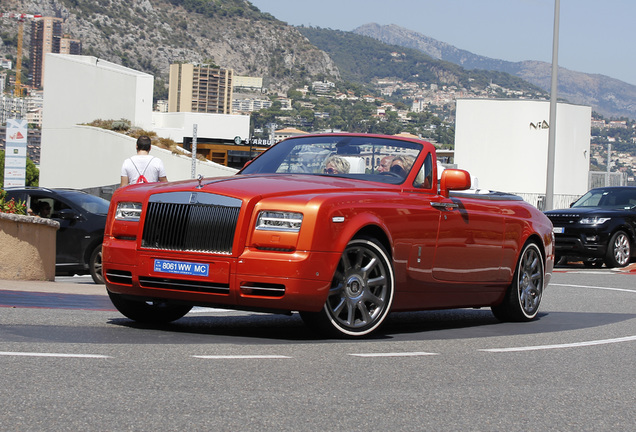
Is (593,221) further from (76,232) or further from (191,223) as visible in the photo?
(191,223)

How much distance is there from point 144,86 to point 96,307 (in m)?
66.1

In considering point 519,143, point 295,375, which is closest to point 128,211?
point 295,375

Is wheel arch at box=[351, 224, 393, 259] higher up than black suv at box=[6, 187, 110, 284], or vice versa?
wheel arch at box=[351, 224, 393, 259]

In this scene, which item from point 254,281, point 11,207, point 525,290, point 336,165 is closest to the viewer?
point 254,281

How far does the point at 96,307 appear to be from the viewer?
9.74 metres

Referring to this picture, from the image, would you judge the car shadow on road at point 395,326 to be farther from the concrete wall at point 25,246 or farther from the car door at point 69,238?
the car door at point 69,238

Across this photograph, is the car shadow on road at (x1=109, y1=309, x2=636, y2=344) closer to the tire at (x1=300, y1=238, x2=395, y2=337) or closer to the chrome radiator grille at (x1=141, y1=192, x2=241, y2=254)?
the tire at (x1=300, y1=238, x2=395, y2=337)

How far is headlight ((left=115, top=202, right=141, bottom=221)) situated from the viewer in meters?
7.89

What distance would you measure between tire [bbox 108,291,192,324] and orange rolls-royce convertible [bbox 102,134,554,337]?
0.04ft

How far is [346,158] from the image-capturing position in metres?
8.91

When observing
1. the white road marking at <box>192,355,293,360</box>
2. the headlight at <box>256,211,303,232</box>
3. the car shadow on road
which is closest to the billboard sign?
the car shadow on road

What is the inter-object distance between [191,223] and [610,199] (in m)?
16.1

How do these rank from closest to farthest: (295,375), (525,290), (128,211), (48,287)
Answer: (295,375) < (128,211) < (525,290) < (48,287)

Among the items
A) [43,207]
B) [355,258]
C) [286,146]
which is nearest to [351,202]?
[355,258]
